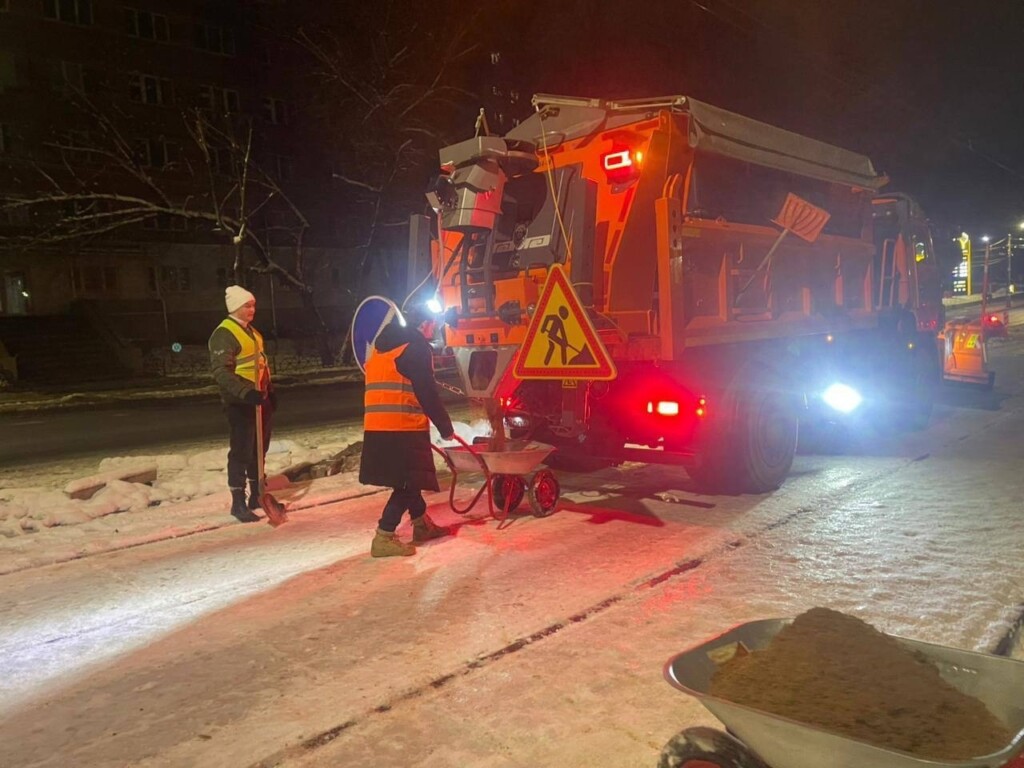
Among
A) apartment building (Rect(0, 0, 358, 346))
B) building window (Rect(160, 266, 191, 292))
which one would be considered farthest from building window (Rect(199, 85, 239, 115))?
building window (Rect(160, 266, 191, 292))

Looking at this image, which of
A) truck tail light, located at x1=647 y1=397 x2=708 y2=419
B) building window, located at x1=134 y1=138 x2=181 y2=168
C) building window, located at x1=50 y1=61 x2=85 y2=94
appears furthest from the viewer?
building window, located at x1=134 y1=138 x2=181 y2=168

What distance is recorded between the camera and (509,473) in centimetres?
567

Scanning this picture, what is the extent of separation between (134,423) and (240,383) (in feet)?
28.1

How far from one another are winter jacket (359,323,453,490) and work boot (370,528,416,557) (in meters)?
0.34

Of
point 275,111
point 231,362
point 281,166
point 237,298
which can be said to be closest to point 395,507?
point 231,362

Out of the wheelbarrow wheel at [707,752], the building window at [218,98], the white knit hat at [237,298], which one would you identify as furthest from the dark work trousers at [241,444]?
the building window at [218,98]

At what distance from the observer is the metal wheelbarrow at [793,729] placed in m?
1.74

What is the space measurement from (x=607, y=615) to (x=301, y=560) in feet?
7.30

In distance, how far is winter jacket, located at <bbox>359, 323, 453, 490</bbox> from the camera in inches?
195

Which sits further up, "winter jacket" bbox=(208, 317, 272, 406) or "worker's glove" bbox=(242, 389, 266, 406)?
"winter jacket" bbox=(208, 317, 272, 406)

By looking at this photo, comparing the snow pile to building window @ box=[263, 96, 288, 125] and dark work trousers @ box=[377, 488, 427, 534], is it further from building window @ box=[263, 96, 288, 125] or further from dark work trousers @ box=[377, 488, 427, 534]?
building window @ box=[263, 96, 288, 125]

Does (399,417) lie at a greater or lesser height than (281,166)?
lesser

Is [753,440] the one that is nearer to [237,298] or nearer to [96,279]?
[237,298]

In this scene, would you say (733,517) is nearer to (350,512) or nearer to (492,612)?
(492,612)
